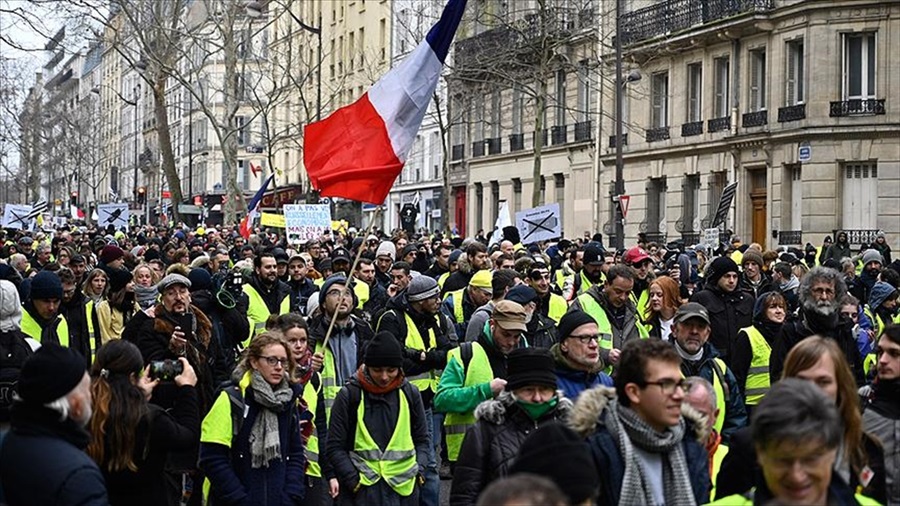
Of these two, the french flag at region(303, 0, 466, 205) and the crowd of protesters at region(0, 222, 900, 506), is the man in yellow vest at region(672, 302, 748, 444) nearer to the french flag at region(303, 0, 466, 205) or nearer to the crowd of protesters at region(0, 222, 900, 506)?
the crowd of protesters at region(0, 222, 900, 506)

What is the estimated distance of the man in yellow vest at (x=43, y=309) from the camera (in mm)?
9984

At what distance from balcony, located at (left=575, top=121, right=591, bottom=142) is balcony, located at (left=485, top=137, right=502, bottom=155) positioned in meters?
6.50

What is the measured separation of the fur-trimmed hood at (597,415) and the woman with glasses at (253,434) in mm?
2351

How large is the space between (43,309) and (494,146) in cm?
4360

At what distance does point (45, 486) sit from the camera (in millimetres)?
4848

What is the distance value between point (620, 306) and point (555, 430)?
595 centimetres

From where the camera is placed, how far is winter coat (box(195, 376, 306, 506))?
23.5ft

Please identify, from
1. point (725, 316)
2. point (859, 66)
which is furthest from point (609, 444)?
point (859, 66)

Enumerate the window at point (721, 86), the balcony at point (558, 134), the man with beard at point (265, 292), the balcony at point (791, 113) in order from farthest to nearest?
1. the balcony at point (558, 134)
2. the window at point (721, 86)
3. the balcony at point (791, 113)
4. the man with beard at point (265, 292)

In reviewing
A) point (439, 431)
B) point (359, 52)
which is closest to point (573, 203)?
point (359, 52)

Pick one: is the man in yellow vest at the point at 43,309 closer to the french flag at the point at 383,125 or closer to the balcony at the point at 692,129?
the french flag at the point at 383,125

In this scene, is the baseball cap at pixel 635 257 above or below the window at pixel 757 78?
below

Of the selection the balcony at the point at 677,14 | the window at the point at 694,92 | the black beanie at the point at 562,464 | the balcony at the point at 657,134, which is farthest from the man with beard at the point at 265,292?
the balcony at the point at 657,134

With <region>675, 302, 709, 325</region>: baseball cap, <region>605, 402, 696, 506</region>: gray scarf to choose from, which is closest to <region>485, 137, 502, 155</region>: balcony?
<region>675, 302, 709, 325</region>: baseball cap
